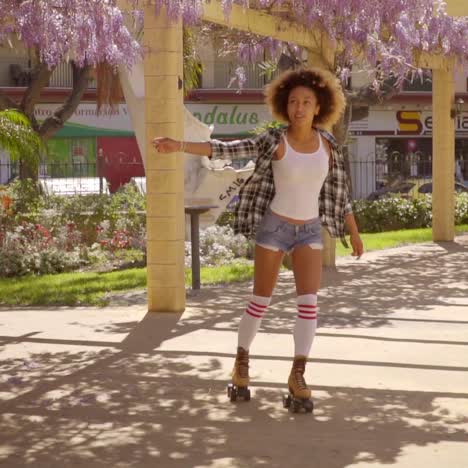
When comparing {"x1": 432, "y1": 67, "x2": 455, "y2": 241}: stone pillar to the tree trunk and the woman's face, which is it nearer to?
the tree trunk

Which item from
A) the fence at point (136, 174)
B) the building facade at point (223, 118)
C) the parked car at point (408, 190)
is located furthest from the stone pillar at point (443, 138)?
the building facade at point (223, 118)

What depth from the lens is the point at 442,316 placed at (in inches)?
416

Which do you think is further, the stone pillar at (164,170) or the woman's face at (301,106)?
the stone pillar at (164,170)

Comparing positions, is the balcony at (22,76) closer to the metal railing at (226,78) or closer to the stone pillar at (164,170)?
the metal railing at (226,78)

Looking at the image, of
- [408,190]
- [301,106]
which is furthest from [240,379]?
[408,190]

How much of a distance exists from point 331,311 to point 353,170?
2660 centimetres

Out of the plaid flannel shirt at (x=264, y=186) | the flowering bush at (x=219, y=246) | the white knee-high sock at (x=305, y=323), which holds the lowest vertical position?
the flowering bush at (x=219, y=246)

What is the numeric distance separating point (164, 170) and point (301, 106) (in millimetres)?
4017

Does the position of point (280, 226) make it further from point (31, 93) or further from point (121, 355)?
point (31, 93)

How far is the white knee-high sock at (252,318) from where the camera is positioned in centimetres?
677

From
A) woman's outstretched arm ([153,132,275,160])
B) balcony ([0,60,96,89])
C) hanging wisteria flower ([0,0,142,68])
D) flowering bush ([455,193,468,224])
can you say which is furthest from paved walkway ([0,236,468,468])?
balcony ([0,60,96,89])

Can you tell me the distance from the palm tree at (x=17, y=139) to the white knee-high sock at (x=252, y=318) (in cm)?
1017

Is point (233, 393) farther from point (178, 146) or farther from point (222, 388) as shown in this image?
point (178, 146)

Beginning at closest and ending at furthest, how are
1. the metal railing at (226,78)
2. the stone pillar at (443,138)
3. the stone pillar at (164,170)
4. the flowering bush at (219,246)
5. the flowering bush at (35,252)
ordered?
the stone pillar at (164,170) → the flowering bush at (35,252) → the flowering bush at (219,246) → the stone pillar at (443,138) → the metal railing at (226,78)
